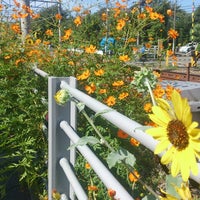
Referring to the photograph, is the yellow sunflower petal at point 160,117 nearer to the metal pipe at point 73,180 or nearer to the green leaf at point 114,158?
the green leaf at point 114,158

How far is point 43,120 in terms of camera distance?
7.20 feet

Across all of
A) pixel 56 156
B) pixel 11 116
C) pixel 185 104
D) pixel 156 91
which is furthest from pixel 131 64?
pixel 185 104

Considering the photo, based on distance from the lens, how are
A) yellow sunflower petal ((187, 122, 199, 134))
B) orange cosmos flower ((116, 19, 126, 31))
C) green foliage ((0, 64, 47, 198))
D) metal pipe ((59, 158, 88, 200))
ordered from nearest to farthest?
yellow sunflower petal ((187, 122, 199, 134)) → metal pipe ((59, 158, 88, 200)) → green foliage ((0, 64, 47, 198)) → orange cosmos flower ((116, 19, 126, 31))

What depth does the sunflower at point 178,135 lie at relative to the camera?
17.3 inches

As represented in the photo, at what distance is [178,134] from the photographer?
476 mm

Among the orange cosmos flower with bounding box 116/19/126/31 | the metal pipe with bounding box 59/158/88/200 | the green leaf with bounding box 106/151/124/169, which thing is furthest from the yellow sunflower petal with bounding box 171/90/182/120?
the orange cosmos flower with bounding box 116/19/126/31

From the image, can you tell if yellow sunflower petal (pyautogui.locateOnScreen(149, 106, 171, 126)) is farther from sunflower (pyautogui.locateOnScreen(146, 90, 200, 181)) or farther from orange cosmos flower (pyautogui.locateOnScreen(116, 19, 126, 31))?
orange cosmos flower (pyautogui.locateOnScreen(116, 19, 126, 31))

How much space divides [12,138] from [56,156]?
0.54 m

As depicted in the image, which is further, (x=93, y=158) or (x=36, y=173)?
(x=36, y=173)

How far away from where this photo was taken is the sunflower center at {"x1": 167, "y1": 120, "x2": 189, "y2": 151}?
1.52 ft

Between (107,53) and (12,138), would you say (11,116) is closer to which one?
(12,138)

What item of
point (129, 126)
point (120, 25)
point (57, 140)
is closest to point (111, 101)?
point (57, 140)

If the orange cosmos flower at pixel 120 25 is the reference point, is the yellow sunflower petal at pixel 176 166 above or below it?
below

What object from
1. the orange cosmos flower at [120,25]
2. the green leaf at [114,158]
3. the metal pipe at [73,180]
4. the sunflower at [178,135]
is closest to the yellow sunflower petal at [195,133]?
the sunflower at [178,135]
